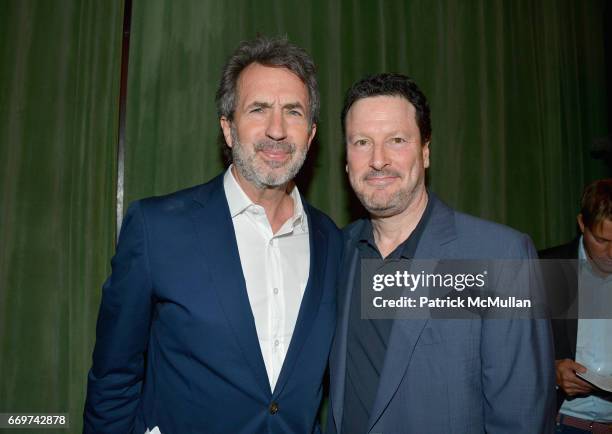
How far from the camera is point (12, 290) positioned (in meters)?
1.84

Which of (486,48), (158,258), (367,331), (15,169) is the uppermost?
(486,48)

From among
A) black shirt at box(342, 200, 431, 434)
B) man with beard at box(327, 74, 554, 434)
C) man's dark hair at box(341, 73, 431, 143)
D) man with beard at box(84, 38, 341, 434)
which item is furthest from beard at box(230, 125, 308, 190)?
black shirt at box(342, 200, 431, 434)

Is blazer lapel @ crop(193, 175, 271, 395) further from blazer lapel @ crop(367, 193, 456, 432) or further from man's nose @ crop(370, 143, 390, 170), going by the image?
man's nose @ crop(370, 143, 390, 170)

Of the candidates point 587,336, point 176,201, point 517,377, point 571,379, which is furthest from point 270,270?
point 587,336

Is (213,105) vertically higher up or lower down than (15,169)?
higher up

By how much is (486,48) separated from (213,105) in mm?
1630

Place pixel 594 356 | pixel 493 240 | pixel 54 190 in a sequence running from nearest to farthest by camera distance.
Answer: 1. pixel 493 240
2. pixel 54 190
3. pixel 594 356

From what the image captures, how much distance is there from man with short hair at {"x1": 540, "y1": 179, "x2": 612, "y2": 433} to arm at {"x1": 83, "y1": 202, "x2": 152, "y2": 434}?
182 centimetres

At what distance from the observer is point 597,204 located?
2.13 metres

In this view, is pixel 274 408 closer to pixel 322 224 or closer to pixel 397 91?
pixel 322 224

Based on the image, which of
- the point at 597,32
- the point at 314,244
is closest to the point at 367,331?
the point at 314,244

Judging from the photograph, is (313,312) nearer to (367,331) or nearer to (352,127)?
(367,331)

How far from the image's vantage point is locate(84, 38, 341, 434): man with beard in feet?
4.32

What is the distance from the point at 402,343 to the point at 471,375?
0.23 m
